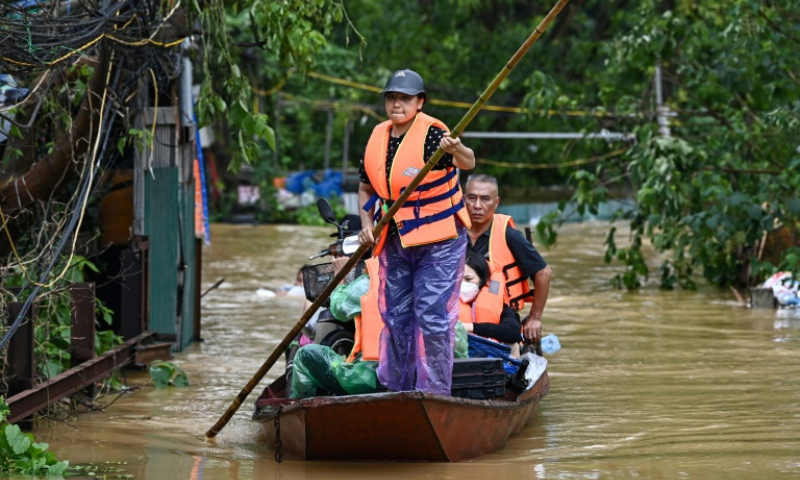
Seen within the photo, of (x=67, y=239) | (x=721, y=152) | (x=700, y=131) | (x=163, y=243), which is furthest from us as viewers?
(x=700, y=131)

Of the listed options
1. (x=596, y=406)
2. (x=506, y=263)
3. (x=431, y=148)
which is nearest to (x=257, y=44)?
(x=506, y=263)

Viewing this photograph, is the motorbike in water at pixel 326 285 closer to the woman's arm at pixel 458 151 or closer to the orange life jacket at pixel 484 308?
the orange life jacket at pixel 484 308

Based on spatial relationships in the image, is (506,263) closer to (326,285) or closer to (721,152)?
(326,285)

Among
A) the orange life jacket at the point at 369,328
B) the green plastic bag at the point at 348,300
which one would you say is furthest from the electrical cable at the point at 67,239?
the orange life jacket at the point at 369,328

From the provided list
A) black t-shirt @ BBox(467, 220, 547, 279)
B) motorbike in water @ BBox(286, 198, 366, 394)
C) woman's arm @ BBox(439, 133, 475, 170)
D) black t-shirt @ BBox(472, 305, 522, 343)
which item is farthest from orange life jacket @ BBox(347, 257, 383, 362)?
black t-shirt @ BBox(467, 220, 547, 279)

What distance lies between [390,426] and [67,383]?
2419 mm

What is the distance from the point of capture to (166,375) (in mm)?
9344

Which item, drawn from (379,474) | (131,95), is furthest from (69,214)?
(379,474)

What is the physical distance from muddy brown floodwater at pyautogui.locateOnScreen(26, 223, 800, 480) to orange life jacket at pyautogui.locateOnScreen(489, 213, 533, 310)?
2.79ft

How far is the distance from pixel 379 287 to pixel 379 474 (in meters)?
1.04

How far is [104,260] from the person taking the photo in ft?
34.6

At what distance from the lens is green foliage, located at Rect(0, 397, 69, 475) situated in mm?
6129

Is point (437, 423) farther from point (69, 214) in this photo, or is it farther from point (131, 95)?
point (131, 95)

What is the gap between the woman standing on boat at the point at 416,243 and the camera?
6.56m
